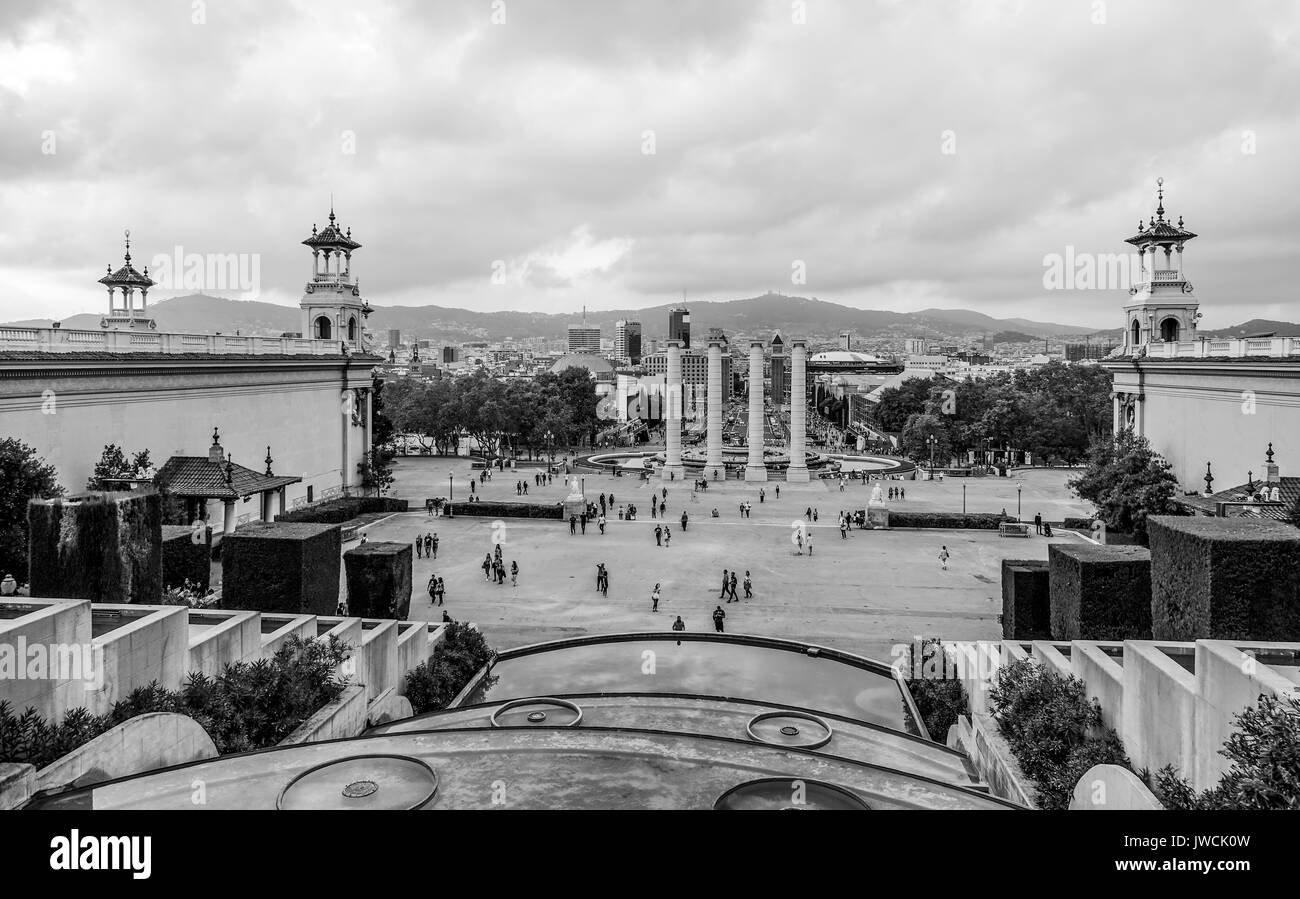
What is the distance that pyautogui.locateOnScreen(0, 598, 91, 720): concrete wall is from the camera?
10977mm

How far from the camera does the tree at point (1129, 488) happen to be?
128ft

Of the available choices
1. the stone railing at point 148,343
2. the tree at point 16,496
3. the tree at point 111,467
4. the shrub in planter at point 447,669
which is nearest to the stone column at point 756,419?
the stone railing at point 148,343

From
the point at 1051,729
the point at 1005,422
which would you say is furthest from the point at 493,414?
the point at 1051,729

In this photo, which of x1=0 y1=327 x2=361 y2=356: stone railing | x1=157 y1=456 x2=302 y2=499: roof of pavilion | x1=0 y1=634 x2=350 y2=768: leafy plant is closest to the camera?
x1=0 y1=634 x2=350 y2=768: leafy plant

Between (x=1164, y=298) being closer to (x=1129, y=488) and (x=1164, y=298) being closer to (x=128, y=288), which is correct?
(x=1129, y=488)

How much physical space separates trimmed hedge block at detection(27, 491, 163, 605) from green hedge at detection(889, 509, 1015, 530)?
37.9 metres

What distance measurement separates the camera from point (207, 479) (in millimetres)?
37375

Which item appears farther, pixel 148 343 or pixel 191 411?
pixel 191 411

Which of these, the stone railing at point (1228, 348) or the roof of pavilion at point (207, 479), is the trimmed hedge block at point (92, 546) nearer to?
the roof of pavilion at point (207, 479)

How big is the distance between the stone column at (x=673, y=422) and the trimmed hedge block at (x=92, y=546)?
53964 millimetres

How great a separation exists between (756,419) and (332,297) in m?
35.8

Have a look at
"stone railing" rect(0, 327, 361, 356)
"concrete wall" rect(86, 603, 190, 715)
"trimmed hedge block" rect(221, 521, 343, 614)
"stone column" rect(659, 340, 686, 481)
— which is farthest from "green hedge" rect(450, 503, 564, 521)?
"concrete wall" rect(86, 603, 190, 715)

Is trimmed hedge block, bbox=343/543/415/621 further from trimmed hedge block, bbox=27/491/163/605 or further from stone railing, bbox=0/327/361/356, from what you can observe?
stone railing, bbox=0/327/361/356
